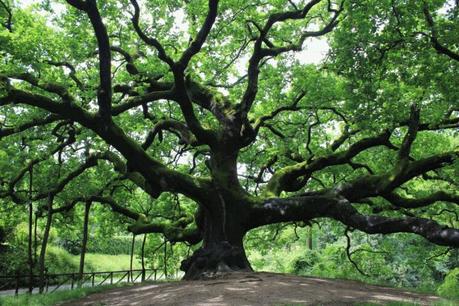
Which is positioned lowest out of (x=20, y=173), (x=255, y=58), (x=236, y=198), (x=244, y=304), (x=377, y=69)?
(x=244, y=304)

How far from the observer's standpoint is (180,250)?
3020 cm

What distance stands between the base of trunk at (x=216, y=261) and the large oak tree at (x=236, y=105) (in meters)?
0.06

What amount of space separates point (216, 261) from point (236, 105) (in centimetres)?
490

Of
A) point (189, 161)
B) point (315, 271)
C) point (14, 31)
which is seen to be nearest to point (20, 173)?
point (14, 31)

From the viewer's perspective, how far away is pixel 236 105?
13633 mm

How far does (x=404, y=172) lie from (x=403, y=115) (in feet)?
4.95

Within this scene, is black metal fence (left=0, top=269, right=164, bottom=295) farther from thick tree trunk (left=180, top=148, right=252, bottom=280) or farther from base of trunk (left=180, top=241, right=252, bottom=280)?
thick tree trunk (left=180, top=148, right=252, bottom=280)

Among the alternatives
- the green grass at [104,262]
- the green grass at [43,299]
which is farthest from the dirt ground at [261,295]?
the green grass at [104,262]

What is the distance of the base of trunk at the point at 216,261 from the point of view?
11.5 meters

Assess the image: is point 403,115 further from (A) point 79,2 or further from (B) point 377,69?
(A) point 79,2

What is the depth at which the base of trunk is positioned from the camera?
11492 mm

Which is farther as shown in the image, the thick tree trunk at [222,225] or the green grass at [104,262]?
the green grass at [104,262]

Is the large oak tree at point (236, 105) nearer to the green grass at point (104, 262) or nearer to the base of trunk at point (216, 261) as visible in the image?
the base of trunk at point (216, 261)

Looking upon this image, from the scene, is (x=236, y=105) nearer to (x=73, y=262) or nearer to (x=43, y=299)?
(x=43, y=299)
